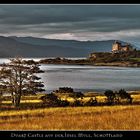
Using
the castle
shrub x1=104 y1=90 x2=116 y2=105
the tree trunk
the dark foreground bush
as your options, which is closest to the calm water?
shrub x1=104 y1=90 x2=116 y2=105

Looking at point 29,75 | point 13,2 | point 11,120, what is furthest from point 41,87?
point 13,2

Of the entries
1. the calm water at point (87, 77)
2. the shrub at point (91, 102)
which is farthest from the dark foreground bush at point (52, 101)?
the shrub at point (91, 102)

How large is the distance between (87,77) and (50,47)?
1948 millimetres

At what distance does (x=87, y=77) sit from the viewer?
1909 centimetres

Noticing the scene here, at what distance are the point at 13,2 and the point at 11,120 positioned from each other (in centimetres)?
480

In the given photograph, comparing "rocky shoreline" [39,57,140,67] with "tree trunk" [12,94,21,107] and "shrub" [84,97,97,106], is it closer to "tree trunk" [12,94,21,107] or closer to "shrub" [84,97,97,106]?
"shrub" [84,97,97,106]

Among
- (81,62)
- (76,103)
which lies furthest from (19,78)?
(81,62)

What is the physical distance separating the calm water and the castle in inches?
32.7

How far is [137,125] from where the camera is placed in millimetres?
17641

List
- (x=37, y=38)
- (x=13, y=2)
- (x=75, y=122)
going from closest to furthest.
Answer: (x=13, y=2), (x=75, y=122), (x=37, y=38)

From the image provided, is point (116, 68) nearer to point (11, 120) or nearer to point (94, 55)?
point (94, 55)

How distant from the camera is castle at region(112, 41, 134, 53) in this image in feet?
63.5
